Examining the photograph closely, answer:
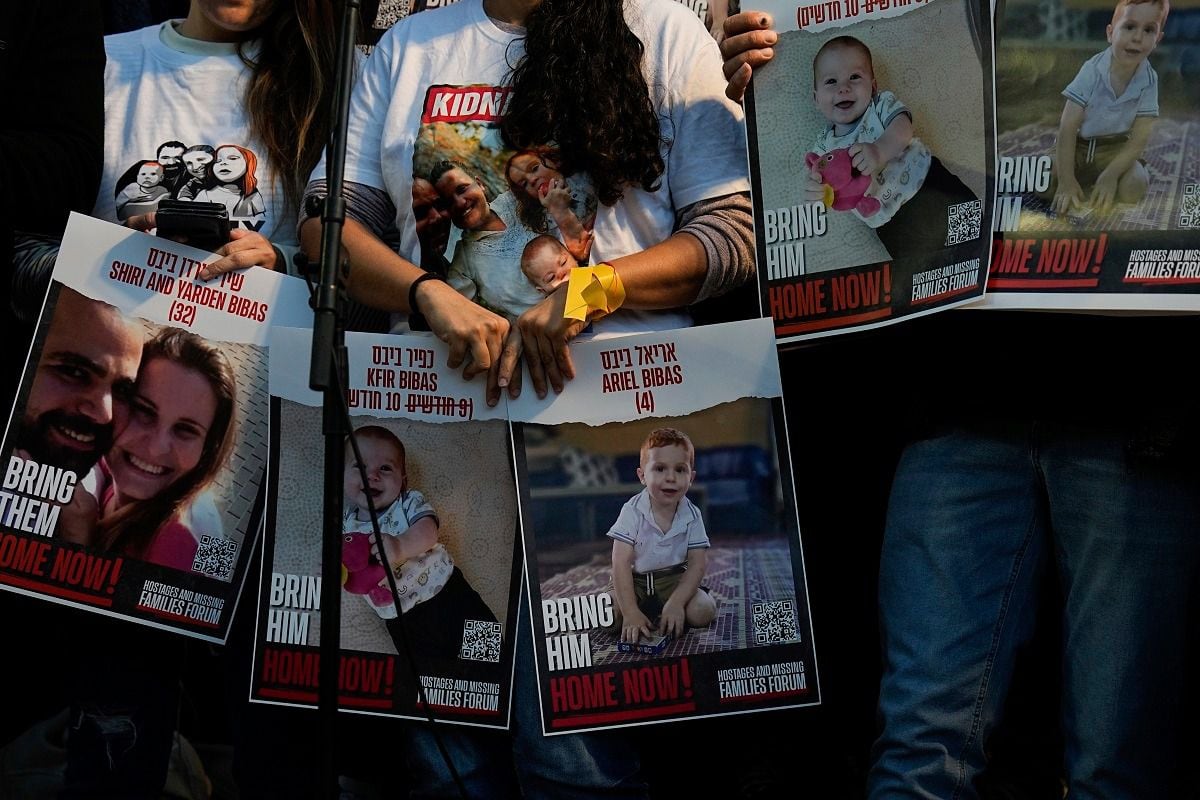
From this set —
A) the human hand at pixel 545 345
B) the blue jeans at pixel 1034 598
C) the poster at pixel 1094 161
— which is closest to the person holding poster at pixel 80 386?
the human hand at pixel 545 345

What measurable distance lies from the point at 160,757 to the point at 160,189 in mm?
998

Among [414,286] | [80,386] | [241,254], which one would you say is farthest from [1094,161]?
[80,386]

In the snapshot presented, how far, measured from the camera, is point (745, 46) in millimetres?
2240

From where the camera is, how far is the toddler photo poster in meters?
2.11

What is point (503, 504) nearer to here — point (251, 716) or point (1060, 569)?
point (251, 716)

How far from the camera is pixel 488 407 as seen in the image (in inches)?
Answer: 88.9

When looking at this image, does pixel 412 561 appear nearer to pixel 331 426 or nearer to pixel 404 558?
pixel 404 558

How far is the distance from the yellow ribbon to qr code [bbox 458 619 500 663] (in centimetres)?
50

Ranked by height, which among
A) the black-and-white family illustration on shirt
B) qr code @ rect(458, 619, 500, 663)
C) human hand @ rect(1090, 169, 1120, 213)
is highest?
the black-and-white family illustration on shirt

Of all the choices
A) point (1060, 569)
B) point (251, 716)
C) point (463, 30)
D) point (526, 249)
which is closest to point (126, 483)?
point (251, 716)

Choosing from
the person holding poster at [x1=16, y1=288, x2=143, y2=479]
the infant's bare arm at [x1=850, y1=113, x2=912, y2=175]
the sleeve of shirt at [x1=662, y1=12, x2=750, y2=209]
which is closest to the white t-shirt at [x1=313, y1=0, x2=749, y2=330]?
the sleeve of shirt at [x1=662, y1=12, x2=750, y2=209]

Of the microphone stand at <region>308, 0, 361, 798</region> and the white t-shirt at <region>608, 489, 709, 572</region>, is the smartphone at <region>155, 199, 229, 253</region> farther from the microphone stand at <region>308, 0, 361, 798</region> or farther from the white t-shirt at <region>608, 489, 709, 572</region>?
the white t-shirt at <region>608, 489, 709, 572</region>

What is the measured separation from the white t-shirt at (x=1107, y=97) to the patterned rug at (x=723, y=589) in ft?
2.55

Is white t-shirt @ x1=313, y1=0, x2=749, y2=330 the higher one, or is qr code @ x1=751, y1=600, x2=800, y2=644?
white t-shirt @ x1=313, y1=0, x2=749, y2=330
